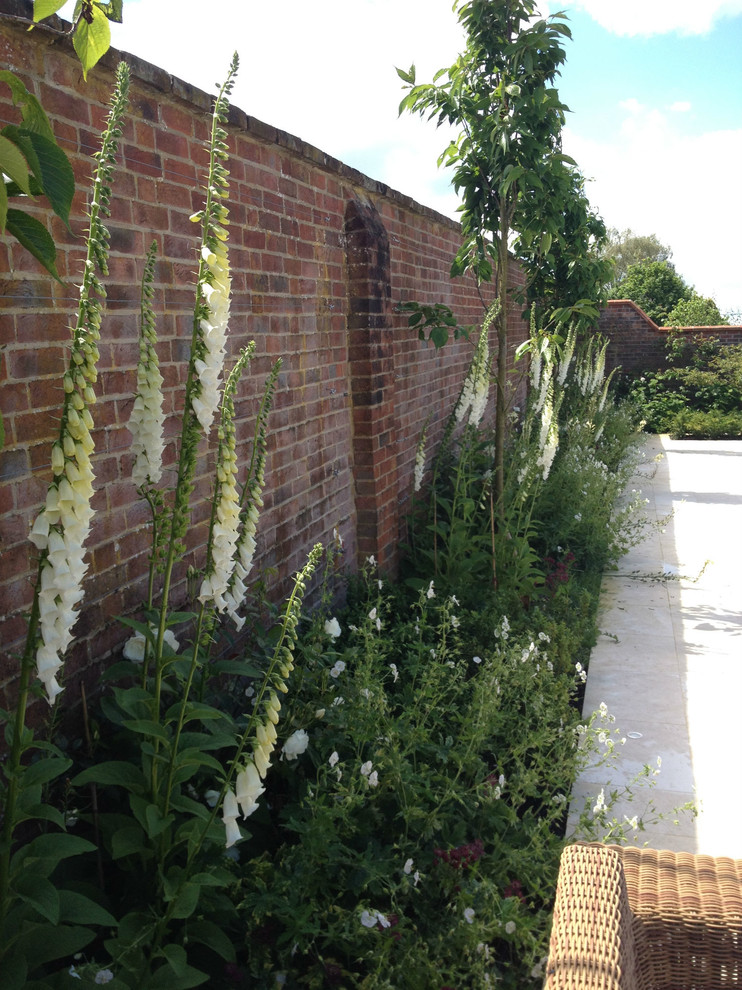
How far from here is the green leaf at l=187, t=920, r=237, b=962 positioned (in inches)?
74.0

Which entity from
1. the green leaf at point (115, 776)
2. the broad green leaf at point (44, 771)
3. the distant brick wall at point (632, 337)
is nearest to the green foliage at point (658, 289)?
the distant brick wall at point (632, 337)

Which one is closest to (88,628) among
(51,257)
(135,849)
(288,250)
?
(135,849)

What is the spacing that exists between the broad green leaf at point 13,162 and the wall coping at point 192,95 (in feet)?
2.87

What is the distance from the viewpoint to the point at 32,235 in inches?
53.2

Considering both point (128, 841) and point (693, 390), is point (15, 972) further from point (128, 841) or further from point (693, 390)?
point (693, 390)

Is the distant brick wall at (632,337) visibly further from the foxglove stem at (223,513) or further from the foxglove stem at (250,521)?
the foxglove stem at (223,513)

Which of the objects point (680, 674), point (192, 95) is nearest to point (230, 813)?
point (192, 95)

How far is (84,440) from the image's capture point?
4.66 feet

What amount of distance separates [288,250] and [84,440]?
7.67 feet

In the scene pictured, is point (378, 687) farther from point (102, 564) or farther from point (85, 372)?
point (85, 372)

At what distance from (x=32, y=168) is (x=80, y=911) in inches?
53.5

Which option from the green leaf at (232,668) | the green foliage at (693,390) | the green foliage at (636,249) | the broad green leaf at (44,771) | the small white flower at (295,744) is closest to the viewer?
the broad green leaf at (44,771)

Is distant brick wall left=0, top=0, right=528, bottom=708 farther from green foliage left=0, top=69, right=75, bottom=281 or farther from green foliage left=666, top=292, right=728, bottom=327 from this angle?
green foliage left=666, top=292, right=728, bottom=327

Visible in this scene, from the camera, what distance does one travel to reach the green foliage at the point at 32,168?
121 cm
